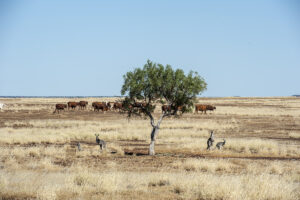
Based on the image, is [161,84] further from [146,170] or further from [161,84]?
[146,170]

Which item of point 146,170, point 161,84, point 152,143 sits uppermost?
point 161,84

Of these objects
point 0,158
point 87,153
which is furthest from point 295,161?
point 0,158

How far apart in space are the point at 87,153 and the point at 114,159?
2134mm

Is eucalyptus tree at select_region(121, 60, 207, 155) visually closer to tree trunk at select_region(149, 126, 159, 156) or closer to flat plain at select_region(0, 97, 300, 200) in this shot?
tree trunk at select_region(149, 126, 159, 156)

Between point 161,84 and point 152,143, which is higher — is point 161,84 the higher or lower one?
the higher one

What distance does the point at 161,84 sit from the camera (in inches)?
745

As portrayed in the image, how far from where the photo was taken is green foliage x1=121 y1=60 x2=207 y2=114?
1861 cm

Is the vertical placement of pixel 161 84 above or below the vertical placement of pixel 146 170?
above

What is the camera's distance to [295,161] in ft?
57.4

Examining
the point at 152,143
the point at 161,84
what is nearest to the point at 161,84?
the point at 161,84

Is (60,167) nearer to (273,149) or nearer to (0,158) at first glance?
(0,158)

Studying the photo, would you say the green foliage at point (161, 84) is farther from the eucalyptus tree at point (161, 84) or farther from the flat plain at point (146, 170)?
the flat plain at point (146, 170)

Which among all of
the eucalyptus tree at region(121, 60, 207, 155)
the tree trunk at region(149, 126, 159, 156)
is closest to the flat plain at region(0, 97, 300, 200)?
the tree trunk at region(149, 126, 159, 156)

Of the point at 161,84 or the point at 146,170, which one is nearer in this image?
the point at 146,170
